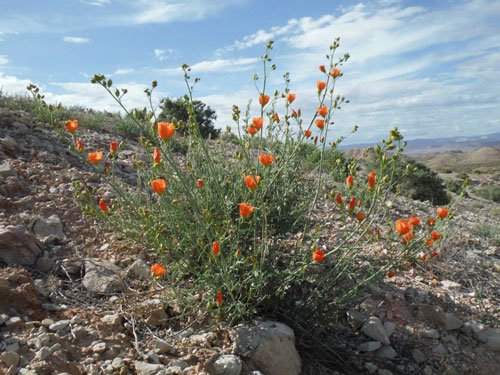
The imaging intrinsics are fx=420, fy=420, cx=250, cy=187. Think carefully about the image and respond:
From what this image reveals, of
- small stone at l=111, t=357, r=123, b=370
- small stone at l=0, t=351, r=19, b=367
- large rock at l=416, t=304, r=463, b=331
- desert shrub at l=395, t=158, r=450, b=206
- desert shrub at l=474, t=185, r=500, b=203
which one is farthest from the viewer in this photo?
desert shrub at l=474, t=185, r=500, b=203

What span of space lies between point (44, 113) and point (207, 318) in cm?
449

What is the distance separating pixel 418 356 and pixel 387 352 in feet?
0.78

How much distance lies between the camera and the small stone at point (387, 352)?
9.12 ft

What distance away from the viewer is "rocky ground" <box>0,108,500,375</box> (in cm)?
217

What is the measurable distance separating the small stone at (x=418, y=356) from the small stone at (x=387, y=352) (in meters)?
0.13

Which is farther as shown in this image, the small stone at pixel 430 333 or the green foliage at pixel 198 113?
the green foliage at pixel 198 113

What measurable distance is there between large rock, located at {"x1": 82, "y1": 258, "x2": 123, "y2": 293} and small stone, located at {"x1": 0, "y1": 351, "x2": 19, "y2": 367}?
77cm

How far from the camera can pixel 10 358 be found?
6.45 feet

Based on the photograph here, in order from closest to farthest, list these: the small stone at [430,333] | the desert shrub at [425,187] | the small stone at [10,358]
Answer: the small stone at [10,358], the small stone at [430,333], the desert shrub at [425,187]

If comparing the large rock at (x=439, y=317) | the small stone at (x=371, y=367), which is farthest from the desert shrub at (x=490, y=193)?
the small stone at (x=371, y=367)

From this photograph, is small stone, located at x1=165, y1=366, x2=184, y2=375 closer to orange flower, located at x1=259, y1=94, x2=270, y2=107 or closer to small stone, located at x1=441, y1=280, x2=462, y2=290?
orange flower, located at x1=259, y1=94, x2=270, y2=107

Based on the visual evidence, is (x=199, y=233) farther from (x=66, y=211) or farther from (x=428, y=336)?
(x=428, y=336)

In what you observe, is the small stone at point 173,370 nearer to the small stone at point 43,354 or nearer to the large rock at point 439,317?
the small stone at point 43,354

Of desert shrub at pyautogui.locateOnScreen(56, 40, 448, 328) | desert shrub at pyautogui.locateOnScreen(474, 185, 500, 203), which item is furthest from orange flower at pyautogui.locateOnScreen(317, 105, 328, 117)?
desert shrub at pyautogui.locateOnScreen(474, 185, 500, 203)
